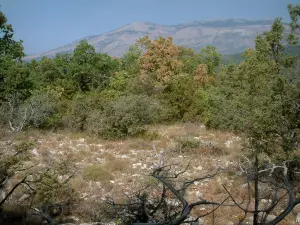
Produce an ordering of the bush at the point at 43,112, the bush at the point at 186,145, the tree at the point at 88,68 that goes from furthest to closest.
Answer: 1. the tree at the point at 88,68
2. the bush at the point at 43,112
3. the bush at the point at 186,145

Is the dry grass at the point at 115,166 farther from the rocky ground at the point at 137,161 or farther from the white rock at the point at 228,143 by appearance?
the white rock at the point at 228,143

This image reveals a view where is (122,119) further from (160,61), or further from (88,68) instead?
(88,68)

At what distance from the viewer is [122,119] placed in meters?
13.4

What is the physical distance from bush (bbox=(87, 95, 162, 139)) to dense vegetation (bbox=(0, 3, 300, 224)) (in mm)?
45

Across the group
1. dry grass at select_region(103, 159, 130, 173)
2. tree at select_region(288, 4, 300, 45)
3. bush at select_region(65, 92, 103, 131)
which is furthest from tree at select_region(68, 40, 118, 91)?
tree at select_region(288, 4, 300, 45)

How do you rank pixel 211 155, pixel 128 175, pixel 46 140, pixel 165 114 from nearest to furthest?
pixel 128 175
pixel 211 155
pixel 46 140
pixel 165 114

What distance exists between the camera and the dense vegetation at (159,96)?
8016mm

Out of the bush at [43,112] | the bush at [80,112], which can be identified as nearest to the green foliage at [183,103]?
the bush at [80,112]

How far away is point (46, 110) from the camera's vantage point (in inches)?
583

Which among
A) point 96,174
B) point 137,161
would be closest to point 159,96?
point 137,161

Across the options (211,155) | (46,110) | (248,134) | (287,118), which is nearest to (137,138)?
(211,155)

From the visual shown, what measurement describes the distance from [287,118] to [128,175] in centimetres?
491

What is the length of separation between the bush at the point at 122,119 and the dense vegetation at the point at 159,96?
1.8 inches

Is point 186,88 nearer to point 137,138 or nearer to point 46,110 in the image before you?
point 137,138
